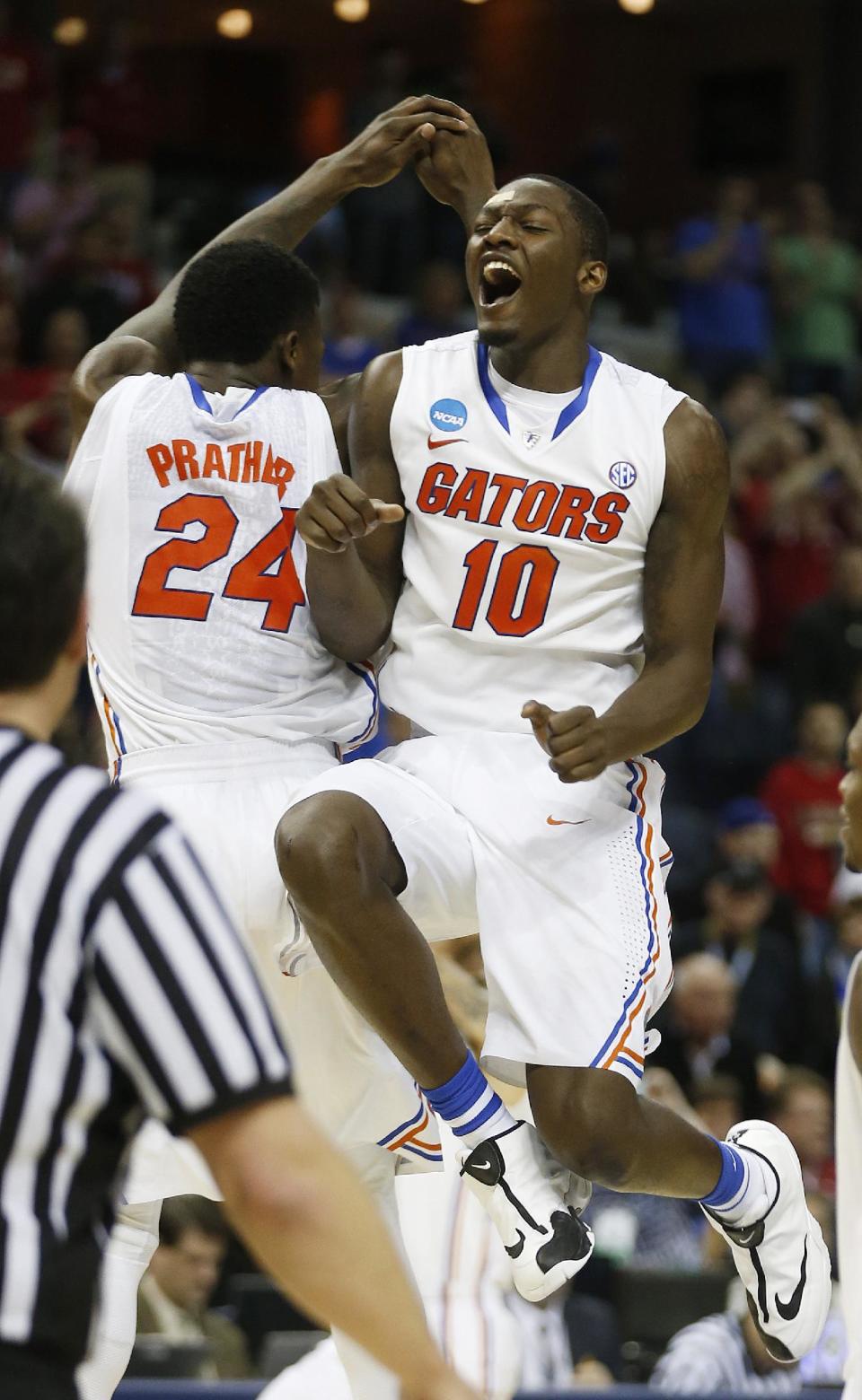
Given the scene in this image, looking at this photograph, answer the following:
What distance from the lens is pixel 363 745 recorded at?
5.12m

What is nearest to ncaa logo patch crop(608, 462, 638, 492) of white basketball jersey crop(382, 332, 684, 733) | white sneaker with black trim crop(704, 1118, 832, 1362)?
white basketball jersey crop(382, 332, 684, 733)

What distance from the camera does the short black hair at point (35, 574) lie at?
2498 millimetres

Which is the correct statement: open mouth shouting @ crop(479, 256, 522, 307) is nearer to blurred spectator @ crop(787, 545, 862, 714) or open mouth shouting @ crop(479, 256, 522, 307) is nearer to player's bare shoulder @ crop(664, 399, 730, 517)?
player's bare shoulder @ crop(664, 399, 730, 517)

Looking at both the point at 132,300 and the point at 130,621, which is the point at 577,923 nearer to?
the point at 130,621

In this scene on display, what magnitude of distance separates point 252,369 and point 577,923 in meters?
1.43

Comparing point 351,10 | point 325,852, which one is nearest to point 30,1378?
point 325,852

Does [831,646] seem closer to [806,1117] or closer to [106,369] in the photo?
[806,1117]

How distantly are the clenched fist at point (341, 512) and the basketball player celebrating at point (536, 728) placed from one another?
10mm

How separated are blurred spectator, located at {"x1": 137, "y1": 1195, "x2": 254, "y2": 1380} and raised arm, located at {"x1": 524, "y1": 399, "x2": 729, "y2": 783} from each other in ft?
10.9

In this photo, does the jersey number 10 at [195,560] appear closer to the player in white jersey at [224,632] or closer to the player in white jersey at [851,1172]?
the player in white jersey at [224,632]

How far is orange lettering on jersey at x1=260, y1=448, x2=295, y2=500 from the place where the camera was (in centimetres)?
475

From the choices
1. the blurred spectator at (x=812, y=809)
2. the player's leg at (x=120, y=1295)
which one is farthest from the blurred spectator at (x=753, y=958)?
the player's leg at (x=120, y=1295)

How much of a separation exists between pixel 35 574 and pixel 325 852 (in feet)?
6.13

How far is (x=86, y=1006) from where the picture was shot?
2.46 m
